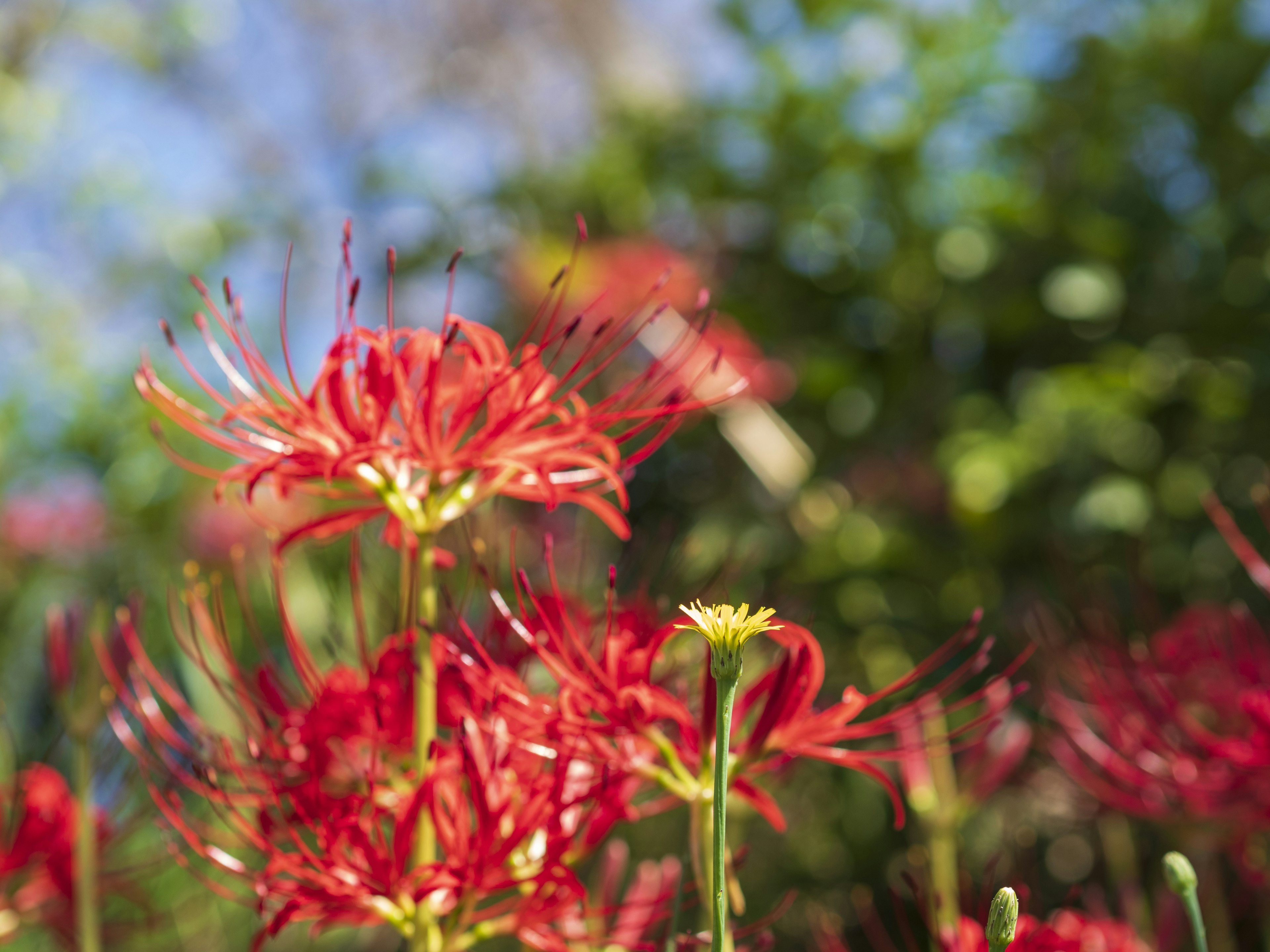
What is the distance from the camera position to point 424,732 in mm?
529

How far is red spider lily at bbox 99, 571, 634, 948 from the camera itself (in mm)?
530

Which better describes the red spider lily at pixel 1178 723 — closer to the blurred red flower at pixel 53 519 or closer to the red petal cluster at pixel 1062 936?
the red petal cluster at pixel 1062 936

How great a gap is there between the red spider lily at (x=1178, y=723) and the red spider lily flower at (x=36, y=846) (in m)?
0.67

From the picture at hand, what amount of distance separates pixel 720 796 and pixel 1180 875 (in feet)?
0.68

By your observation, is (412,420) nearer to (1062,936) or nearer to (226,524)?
(1062,936)

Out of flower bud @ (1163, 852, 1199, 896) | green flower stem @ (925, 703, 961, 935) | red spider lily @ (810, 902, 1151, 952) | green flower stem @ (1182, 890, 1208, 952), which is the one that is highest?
flower bud @ (1163, 852, 1199, 896)

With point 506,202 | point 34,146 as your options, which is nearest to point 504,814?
point 506,202

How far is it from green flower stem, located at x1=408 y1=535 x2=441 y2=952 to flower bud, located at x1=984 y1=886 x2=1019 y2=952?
0.26 m

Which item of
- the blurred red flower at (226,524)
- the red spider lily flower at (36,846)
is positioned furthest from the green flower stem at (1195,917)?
the blurred red flower at (226,524)

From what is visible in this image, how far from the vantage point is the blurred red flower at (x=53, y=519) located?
232 centimetres

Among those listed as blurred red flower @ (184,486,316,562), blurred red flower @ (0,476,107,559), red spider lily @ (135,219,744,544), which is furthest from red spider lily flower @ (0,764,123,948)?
blurred red flower @ (0,476,107,559)

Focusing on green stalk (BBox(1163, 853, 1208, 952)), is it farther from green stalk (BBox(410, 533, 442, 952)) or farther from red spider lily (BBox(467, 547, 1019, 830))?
green stalk (BBox(410, 533, 442, 952))

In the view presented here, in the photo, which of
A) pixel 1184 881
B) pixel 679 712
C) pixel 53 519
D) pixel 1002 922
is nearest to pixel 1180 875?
pixel 1184 881

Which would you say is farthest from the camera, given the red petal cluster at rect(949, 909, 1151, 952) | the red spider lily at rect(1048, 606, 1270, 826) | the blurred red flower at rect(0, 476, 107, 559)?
the blurred red flower at rect(0, 476, 107, 559)
